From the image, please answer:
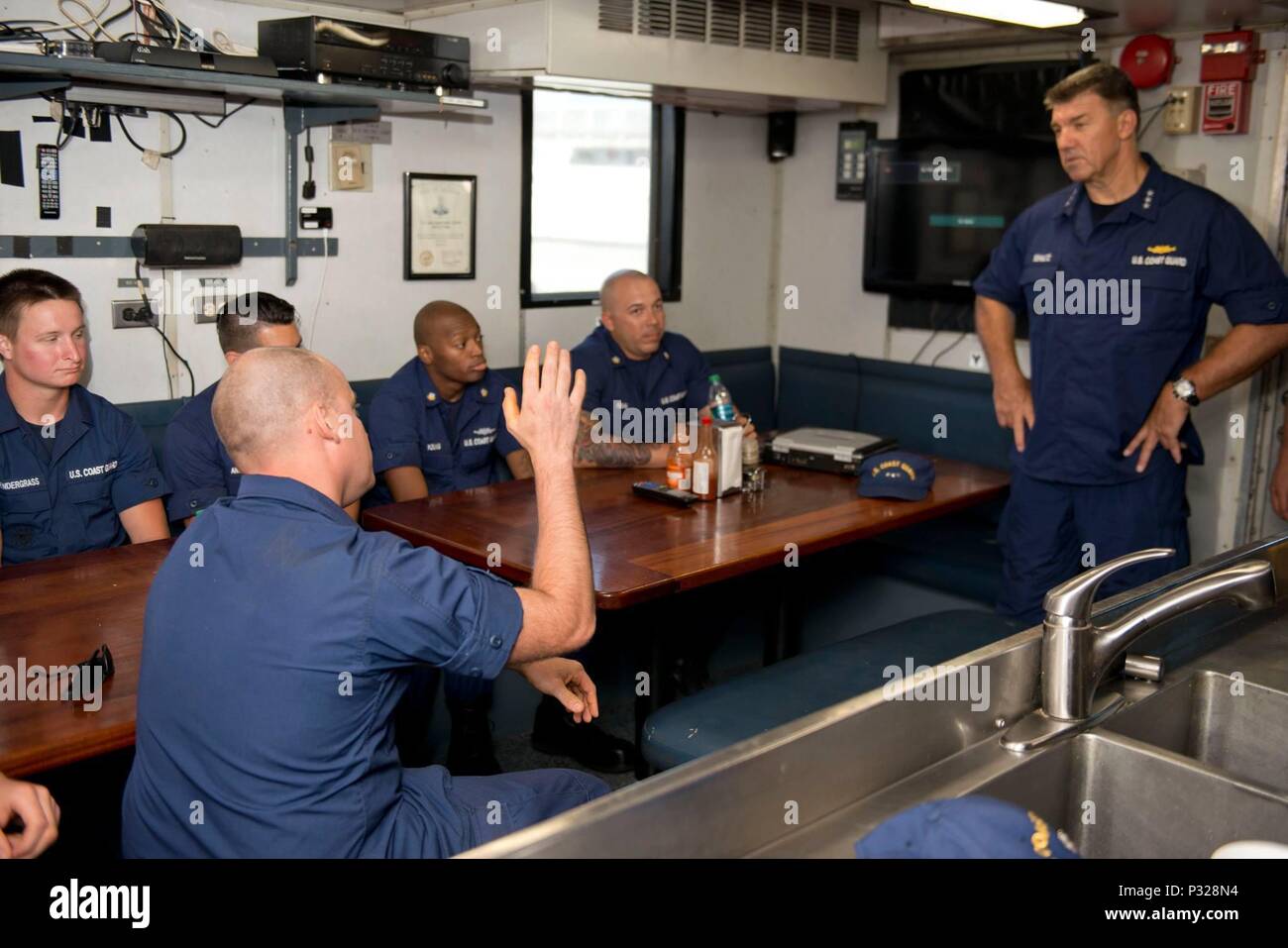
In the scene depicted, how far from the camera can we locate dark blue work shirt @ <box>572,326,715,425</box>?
425cm

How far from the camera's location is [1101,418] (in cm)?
352

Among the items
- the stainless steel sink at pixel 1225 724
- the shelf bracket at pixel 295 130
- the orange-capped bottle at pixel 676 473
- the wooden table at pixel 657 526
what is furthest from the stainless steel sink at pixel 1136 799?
the shelf bracket at pixel 295 130

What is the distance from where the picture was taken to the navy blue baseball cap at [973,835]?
115cm

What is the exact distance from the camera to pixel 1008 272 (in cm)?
385

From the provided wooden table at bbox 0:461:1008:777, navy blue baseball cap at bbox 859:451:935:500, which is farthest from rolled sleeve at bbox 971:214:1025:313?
navy blue baseball cap at bbox 859:451:935:500

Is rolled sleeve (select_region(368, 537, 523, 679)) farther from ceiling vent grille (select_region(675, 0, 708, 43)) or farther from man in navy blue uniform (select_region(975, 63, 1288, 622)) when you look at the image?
ceiling vent grille (select_region(675, 0, 708, 43))

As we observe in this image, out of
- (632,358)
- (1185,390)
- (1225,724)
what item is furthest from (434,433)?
(1225,724)

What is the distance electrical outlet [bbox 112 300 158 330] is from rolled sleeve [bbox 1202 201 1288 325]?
120 inches

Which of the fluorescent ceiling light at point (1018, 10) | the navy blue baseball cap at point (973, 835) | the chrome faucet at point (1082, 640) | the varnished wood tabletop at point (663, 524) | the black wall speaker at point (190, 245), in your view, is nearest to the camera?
the navy blue baseball cap at point (973, 835)

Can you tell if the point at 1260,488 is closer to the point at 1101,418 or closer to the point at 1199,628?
the point at 1101,418

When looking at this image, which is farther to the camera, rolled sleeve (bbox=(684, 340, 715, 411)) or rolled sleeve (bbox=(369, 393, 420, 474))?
rolled sleeve (bbox=(684, 340, 715, 411))

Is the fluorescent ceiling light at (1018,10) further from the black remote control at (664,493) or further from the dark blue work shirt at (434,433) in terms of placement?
the dark blue work shirt at (434,433)
